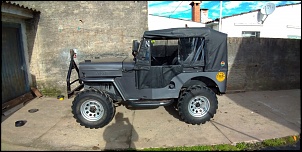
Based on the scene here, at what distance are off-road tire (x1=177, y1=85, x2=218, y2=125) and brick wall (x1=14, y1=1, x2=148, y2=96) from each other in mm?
2979

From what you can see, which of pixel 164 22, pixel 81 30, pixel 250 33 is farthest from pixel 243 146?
pixel 250 33

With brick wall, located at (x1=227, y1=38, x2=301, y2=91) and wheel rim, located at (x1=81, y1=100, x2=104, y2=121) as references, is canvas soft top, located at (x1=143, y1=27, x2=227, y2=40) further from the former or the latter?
brick wall, located at (x1=227, y1=38, x2=301, y2=91)

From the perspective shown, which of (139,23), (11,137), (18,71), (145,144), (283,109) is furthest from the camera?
(139,23)

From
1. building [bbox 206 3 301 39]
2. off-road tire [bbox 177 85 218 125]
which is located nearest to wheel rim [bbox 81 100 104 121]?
off-road tire [bbox 177 85 218 125]

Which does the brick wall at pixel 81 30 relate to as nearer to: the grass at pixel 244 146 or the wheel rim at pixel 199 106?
the wheel rim at pixel 199 106

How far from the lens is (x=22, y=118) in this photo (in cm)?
453

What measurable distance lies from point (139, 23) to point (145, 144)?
4.15m

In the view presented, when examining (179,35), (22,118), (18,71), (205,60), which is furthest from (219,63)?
(18,71)

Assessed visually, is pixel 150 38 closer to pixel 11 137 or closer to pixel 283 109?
pixel 11 137

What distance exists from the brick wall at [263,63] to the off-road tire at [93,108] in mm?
4565

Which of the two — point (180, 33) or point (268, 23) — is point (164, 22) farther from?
point (180, 33)

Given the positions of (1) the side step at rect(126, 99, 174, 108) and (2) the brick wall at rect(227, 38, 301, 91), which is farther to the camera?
(2) the brick wall at rect(227, 38, 301, 91)

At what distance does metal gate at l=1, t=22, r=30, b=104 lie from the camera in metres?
5.26

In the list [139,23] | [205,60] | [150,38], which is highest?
[139,23]
